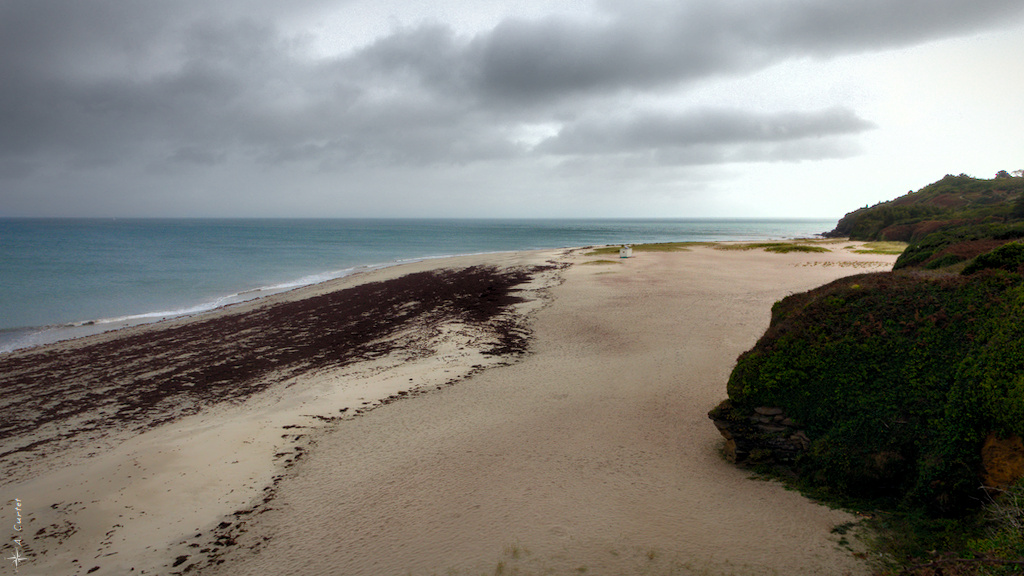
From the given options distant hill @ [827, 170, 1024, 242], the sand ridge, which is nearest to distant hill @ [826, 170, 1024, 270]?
distant hill @ [827, 170, 1024, 242]

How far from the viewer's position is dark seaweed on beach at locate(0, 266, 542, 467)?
1292cm

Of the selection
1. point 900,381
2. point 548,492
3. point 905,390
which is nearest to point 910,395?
point 905,390

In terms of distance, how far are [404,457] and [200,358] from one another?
13116mm

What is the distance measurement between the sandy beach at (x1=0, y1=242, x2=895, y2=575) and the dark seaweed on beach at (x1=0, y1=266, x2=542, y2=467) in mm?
122

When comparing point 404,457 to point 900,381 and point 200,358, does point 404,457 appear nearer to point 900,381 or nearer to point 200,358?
point 900,381

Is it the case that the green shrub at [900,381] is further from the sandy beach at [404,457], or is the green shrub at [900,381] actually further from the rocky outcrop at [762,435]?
the sandy beach at [404,457]

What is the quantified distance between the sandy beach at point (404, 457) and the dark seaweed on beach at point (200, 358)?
0.12m

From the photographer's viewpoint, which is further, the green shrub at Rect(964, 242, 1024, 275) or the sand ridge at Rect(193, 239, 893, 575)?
the green shrub at Rect(964, 242, 1024, 275)

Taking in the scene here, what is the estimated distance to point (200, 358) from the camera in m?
18.0

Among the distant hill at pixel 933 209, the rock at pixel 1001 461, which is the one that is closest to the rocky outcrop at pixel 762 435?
the rock at pixel 1001 461

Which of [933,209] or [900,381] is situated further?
[933,209]

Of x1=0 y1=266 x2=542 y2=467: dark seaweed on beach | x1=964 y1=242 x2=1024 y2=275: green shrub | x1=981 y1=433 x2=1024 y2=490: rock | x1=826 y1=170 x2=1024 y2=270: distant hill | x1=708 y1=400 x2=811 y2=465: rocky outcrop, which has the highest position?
x1=826 y1=170 x2=1024 y2=270: distant hill

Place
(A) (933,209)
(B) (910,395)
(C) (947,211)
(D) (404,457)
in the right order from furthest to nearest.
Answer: (A) (933,209) → (C) (947,211) → (D) (404,457) → (B) (910,395)

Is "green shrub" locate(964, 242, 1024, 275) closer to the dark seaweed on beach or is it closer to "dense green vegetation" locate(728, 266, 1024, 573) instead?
"dense green vegetation" locate(728, 266, 1024, 573)
